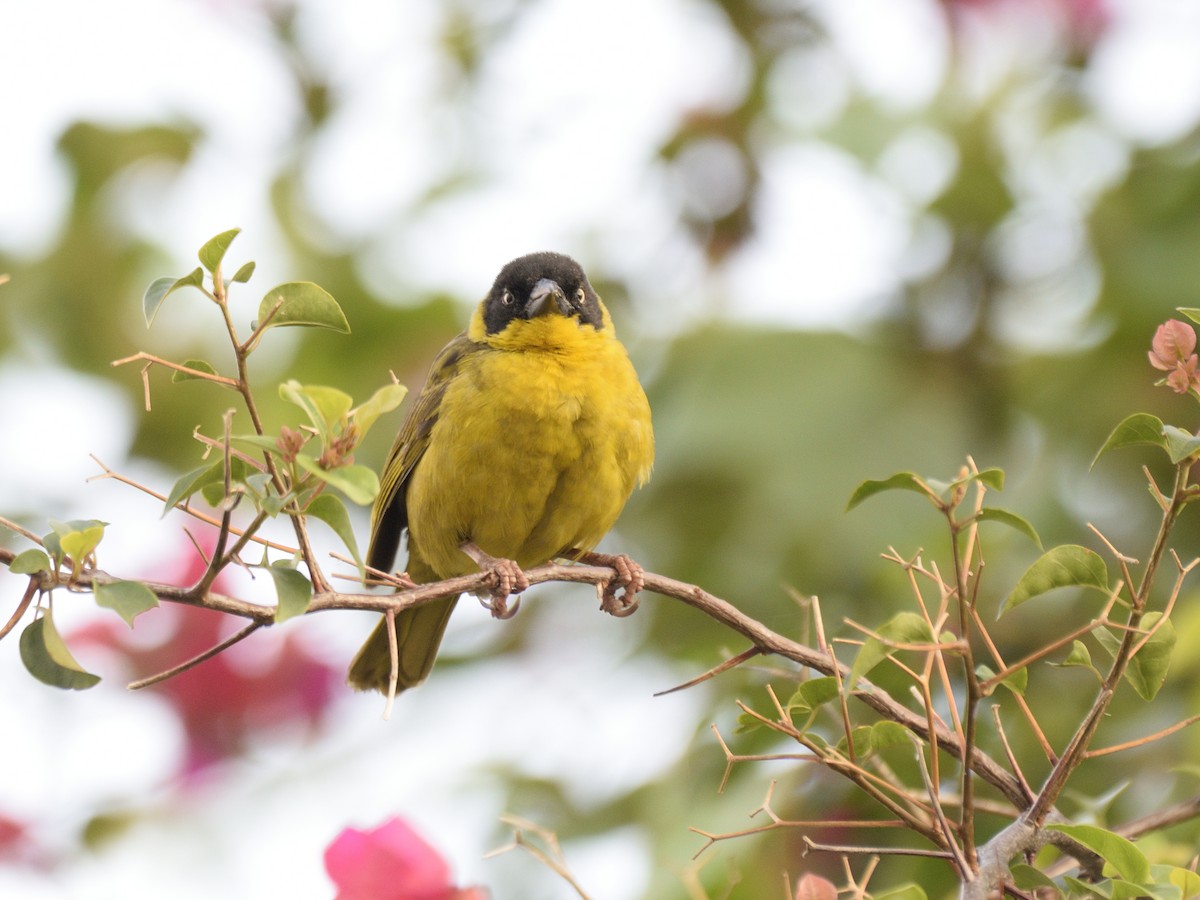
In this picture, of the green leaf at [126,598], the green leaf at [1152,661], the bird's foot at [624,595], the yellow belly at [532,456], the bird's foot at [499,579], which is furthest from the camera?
the yellow belly at [532,456]

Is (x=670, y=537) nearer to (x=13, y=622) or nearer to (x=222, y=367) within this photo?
(x=222, y=367)

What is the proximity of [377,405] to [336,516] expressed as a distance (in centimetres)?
12

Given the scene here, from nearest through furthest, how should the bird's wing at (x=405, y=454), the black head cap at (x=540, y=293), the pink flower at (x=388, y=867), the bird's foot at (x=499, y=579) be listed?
the pink flower at (x=388, y=867), the bird's foot at (x=499, y=579), the bird's wing at (x=405, y=454), the black head cap at (x=540, y=293)

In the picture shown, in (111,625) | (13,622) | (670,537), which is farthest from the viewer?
(670,537)

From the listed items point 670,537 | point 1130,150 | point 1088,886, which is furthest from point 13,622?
point 1130,150

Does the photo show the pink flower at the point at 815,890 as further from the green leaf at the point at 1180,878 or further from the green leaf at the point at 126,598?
the green leaf at the point at 126,598

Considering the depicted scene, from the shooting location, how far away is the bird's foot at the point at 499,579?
2.75m

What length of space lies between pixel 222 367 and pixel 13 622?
12.1 feet

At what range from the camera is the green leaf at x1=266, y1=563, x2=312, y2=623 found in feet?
4.70

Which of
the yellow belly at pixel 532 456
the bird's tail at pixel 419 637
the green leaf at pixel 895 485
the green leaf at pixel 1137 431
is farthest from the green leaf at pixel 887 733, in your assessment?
the bird's tail at pixel 419 637

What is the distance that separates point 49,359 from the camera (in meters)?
4.89

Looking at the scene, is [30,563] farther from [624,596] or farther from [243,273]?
[624,596]

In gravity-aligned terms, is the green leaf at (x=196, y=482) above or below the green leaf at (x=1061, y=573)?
above

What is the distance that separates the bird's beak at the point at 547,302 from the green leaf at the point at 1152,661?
2.51 metres
